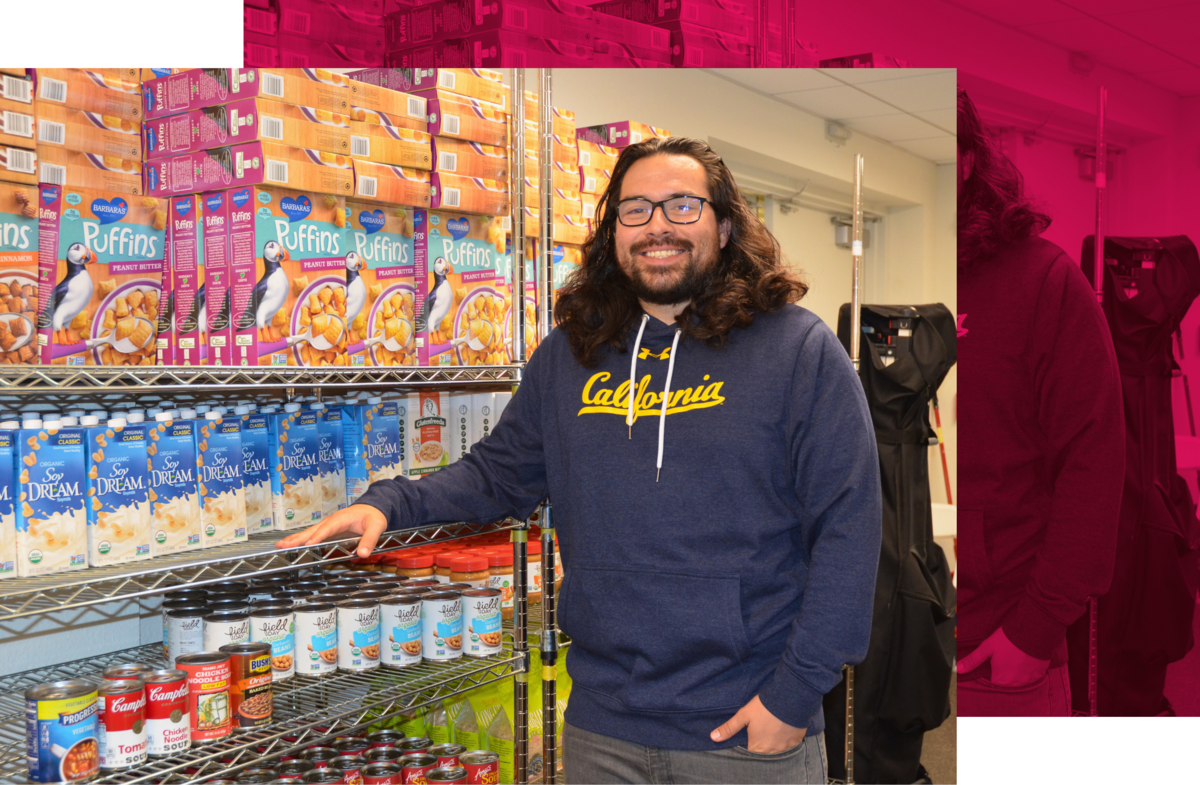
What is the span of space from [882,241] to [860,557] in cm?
133

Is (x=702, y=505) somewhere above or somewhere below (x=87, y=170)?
→ below

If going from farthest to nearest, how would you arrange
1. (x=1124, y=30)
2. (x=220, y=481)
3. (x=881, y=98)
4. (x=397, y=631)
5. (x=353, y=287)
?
1. (x=1124, y=30)
2. (x=881, y=98)
3. (x=397, y=631)
4. (x=353, y=287)
5. (x=220, y=481)

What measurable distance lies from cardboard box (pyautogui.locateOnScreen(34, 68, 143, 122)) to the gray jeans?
1.50 meters

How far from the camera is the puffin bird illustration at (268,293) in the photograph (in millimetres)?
1813

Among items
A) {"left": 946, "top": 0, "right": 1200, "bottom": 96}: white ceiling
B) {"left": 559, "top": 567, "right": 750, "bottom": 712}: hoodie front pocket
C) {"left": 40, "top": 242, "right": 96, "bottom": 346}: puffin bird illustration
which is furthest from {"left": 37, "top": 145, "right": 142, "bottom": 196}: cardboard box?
{"left": 946, "top": 0, "right": 1200, "bottom": 96}: white ceiling

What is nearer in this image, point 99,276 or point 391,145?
point 99,276

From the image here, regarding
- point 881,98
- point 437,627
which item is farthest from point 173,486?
point 881,98

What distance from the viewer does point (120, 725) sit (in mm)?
1587

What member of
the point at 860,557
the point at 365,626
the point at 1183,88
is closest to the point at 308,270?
the point at 365,626

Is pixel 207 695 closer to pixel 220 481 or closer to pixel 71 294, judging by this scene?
pixel 220 481

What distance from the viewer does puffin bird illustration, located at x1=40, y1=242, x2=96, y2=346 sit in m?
1.68

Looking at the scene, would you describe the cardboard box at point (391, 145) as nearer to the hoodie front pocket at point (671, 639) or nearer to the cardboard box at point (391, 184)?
the cardboard box at point (391, 184)

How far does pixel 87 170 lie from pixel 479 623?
1271 mm

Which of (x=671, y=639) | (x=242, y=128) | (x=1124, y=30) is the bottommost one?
(x=671, y=639)
